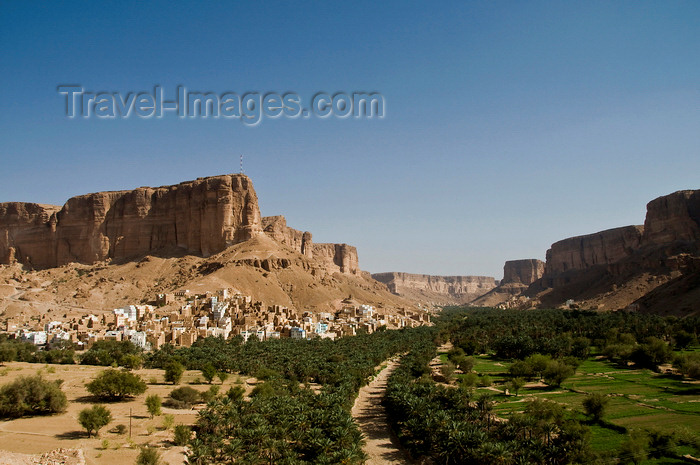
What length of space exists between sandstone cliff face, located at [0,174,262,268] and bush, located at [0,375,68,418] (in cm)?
6647

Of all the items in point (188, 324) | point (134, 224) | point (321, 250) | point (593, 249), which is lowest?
point (188, 324)

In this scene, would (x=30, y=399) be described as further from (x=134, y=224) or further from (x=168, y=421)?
(x=134, y=224)

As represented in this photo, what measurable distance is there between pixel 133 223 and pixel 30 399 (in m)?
79.9

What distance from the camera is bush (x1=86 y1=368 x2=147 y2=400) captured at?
30.8 m

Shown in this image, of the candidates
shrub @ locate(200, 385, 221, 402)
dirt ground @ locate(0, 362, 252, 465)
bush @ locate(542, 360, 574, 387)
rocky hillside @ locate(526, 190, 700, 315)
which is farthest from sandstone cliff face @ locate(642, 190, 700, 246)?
dirt ground @ locate(0, 362, 252, 465)

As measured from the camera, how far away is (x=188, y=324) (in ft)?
203

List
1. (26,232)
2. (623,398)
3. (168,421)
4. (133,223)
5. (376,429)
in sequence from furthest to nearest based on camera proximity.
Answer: (26,232) < (133,223) < (623,398) < (376,429) < (168,421)

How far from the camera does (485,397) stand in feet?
90.2

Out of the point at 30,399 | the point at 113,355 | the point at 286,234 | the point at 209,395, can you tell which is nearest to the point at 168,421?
the point at 209,395

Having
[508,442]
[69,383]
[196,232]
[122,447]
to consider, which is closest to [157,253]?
[196,232]

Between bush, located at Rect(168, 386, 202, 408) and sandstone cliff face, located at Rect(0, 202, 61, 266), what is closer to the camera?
bush, located at Rect(168, 386, 202, 408)

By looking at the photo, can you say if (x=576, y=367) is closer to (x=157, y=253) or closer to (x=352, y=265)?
(x=157, y=253)

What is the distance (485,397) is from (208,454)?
604 inches

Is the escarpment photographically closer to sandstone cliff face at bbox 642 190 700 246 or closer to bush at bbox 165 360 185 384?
bush at bbox 165 360 185 384
